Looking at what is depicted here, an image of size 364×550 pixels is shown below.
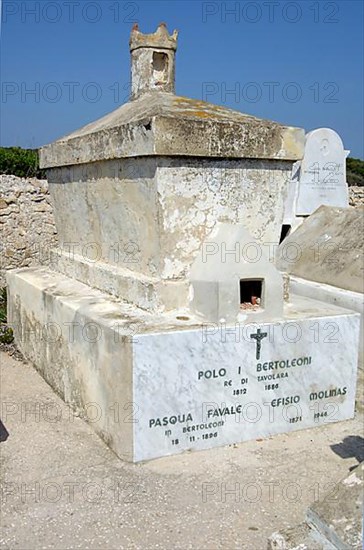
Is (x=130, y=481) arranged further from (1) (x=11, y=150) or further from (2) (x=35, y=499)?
(1) (x=11, y=150)

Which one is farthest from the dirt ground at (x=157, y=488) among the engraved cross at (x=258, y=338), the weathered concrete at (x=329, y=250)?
the weathered concrete at (x=329, y=250)

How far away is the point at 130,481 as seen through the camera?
12.7 feet

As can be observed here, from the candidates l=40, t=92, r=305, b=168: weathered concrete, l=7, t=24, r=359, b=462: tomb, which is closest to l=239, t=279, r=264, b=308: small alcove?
l=7, t=24, r=359, b=462: tomb

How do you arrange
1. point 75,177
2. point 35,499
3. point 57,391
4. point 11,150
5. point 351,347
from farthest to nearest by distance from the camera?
point 11,150 < point 75,177 < point 57,391 < point 351,347 < point 35,499

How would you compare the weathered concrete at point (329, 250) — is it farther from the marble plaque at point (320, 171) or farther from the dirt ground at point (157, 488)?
the marble plaque at point (320, 171)

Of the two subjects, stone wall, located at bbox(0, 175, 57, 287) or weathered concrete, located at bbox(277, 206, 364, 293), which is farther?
stone wall, located at bbox(0, 175, 57, 287)

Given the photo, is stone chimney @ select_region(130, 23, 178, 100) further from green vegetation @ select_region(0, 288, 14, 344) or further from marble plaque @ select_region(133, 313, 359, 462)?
green vegetation @ select_region(0, 288, 14, 344)

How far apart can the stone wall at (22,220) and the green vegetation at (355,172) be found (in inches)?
575

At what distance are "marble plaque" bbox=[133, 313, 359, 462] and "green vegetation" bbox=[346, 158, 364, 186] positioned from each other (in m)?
16.3

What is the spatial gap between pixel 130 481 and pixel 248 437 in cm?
108

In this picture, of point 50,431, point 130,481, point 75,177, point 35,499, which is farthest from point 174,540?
point 75,177

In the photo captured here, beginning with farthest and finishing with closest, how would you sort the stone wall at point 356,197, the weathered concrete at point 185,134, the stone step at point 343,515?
the stone wall at point 356,197 < the weathered concrete at point 185,134 < the stone step at point 343,515

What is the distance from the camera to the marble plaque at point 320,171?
10.6 meters

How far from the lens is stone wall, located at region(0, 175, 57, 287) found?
7.75 meters
